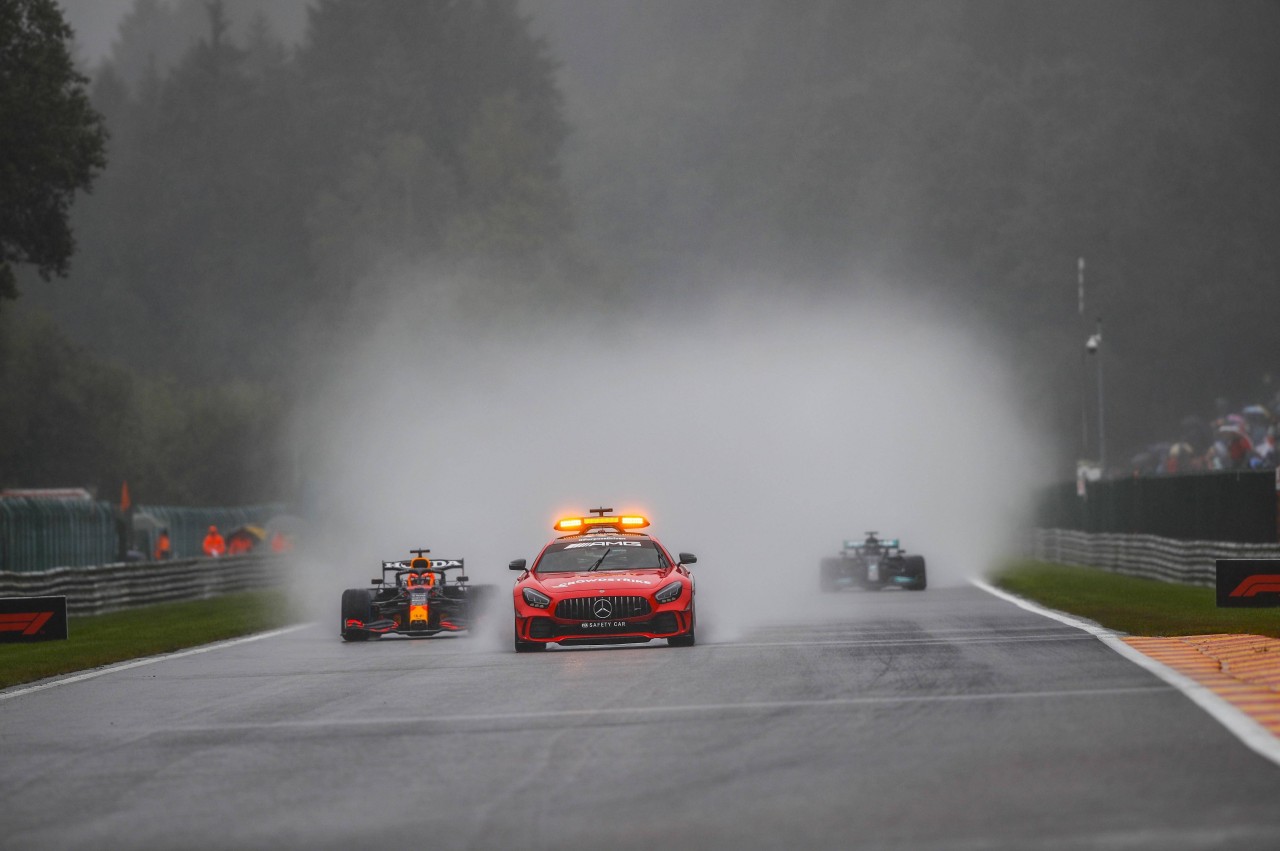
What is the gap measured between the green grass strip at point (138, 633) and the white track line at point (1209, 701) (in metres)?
10.1

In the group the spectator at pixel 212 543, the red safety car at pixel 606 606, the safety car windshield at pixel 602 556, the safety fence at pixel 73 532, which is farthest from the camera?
the spectator at pixel 212 543

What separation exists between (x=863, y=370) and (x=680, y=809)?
69.8 metres

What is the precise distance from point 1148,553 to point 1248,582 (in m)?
22.7

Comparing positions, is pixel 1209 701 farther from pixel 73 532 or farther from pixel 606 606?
pixel 73 532

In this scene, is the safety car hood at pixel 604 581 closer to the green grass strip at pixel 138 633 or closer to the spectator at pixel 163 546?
the green grass strip at pixel 138 633

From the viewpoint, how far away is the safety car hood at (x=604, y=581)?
2155 centimetres

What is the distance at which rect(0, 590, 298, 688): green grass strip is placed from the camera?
22906mm

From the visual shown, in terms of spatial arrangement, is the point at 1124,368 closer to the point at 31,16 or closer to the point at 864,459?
the point at 864,459

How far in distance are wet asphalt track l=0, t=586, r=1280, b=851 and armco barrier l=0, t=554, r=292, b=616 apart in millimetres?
13284

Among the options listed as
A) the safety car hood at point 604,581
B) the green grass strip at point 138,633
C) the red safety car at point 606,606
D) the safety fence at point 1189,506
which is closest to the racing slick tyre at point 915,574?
the safety fence at point 1189,506

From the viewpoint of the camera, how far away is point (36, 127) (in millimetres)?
47219

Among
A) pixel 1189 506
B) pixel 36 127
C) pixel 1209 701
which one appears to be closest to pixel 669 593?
pixel 1209 701

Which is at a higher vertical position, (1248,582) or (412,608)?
(1248,582)

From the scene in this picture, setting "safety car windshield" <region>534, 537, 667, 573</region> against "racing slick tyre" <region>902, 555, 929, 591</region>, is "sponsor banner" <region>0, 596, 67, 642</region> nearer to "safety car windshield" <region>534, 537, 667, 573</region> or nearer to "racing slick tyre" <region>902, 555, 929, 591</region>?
"safety car windshield" <region>534, 537, 667, 573</region>
